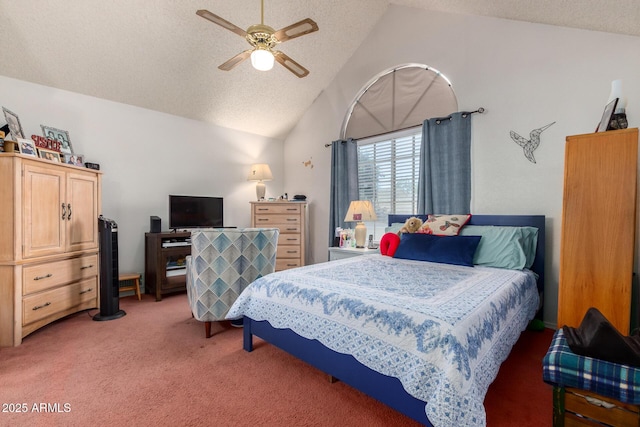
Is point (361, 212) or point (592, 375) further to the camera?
point (361, 212)

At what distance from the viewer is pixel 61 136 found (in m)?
3.30

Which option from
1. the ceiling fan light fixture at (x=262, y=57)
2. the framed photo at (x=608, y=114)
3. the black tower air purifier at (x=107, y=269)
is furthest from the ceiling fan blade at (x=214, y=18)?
the framed photo at (x=608, y=114)

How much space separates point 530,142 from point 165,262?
4228 mm

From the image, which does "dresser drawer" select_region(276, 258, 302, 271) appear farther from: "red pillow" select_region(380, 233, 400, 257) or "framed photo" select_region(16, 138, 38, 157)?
"framed photo" select_region(16, 138, 38, 157)

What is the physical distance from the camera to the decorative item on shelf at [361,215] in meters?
3.78

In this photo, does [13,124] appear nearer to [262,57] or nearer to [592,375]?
[262,57]

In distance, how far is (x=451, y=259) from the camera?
261 cm

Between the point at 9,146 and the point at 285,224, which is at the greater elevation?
the point at 9,146

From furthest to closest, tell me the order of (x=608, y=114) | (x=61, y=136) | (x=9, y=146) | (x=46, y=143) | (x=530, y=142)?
(x=61, y=136)
(x=46, y=143)
(x=530, y=142)
(x=9, y=146)
(x=608, y=114)

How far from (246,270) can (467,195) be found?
2.45m

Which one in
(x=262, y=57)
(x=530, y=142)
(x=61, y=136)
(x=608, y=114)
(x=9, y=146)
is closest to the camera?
(x=608, y=114)

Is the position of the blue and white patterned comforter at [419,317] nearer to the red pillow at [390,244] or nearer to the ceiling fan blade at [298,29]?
the red pillow at [390,244]

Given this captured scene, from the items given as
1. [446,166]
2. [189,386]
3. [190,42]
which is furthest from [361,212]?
[190,42]

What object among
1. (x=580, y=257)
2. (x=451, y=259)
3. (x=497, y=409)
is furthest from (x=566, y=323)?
(x=451, y=259)
